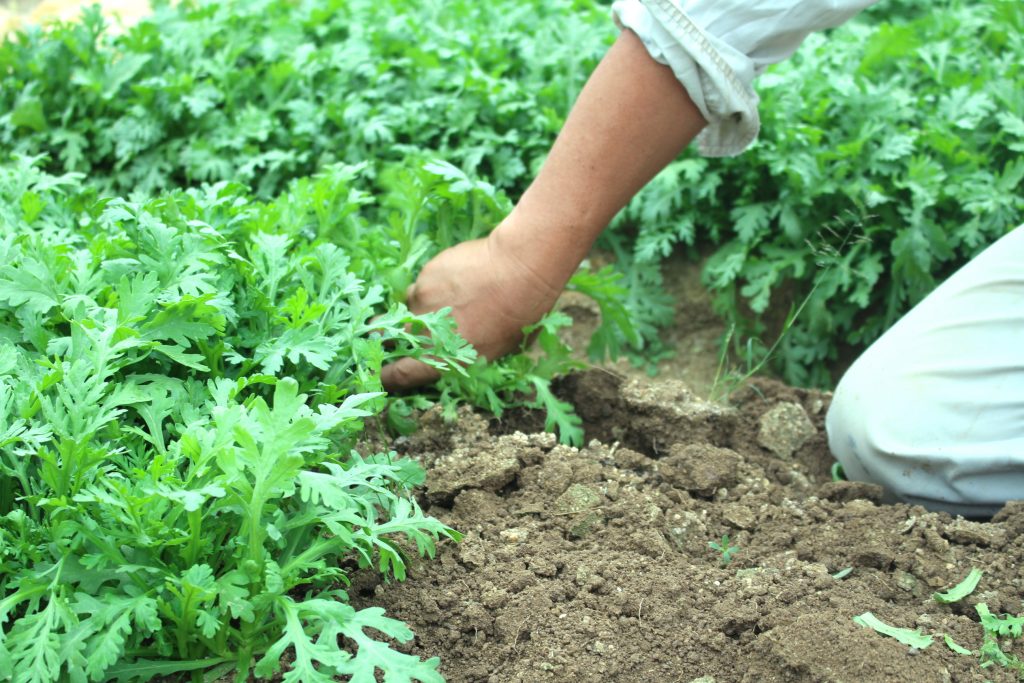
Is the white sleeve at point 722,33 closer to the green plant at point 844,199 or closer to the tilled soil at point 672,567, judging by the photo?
the tilled soil at point 672,567

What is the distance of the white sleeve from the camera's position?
2.41 meters

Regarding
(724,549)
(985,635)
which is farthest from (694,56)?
(985,635)

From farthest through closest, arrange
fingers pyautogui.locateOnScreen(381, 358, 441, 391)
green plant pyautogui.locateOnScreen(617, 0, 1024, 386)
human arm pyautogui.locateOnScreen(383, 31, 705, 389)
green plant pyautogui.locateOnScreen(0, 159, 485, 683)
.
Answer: green plant pyautogui.locateOnScreen(617, 0, 1024, 386), fingers pyautogui.locateOnScreen(381, 358, 441, 391), human arm pyautogui.locateOnScreen(383, 31, 705, 389), green plant pyautogui.locateOnScreen(0, 159, 485, 683)

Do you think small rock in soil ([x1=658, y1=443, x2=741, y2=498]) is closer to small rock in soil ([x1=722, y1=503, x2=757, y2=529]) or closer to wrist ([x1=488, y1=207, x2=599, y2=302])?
small rock in soil ([x1=722, y1=503, x2=757, y2=529])

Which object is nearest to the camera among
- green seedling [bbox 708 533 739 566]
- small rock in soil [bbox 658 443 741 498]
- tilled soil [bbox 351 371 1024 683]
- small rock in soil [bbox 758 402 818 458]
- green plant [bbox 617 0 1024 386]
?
tilled soil [bbox 351 371 1024 683]

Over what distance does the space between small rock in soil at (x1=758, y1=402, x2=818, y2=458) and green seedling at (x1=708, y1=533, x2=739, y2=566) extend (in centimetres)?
52

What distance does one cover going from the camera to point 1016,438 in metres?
2.75

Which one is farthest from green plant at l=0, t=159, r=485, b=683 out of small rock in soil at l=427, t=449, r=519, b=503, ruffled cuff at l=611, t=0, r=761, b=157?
ruffled cuff at l=611, t=0, r=761, b=157

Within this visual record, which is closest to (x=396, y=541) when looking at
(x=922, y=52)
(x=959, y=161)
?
(x=959, y=161)

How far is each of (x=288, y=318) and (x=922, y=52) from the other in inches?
106

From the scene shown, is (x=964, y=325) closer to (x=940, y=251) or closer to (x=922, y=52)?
(x=940, y=251)

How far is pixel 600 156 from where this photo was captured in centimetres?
265

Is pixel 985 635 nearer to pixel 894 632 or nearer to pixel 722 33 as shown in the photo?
pixel 894 632

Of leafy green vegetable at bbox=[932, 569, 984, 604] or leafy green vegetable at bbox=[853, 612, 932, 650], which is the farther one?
leafy green vegetable at bbox=[932, 569, 984, 604]
